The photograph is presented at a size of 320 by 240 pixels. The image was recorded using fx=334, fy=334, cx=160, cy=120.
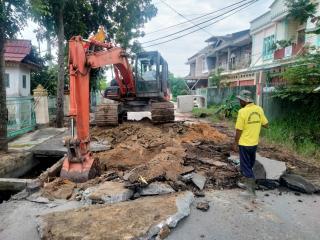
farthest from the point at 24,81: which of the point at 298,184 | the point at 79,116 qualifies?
the point at 298,184

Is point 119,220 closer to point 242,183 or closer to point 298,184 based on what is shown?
point 242,183

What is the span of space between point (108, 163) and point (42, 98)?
7983 millimetres

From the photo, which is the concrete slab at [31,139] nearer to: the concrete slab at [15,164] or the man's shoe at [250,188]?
the concrete slab at [15,164]

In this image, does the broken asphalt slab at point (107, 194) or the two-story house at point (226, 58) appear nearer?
the broken asphalt slab at point (107, 194)

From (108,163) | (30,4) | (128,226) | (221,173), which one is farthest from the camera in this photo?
(30,4)

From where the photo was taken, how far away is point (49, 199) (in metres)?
5.67

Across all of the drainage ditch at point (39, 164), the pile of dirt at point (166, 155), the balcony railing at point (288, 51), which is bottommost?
the drainage ditch at point (39, 164)

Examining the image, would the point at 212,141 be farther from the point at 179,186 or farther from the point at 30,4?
the point at 30,4

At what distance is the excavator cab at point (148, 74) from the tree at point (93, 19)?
3.89m

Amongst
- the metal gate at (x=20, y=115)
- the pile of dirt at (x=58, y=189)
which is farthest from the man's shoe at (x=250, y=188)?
the metal gate at (x=20, y=115)

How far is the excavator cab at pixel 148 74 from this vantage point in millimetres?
13164

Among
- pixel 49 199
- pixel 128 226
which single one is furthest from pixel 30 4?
pixel 128 226

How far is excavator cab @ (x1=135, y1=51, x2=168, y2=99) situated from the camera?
13.2 metres

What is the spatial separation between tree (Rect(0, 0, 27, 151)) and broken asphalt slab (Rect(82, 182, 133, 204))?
4.79 meters
